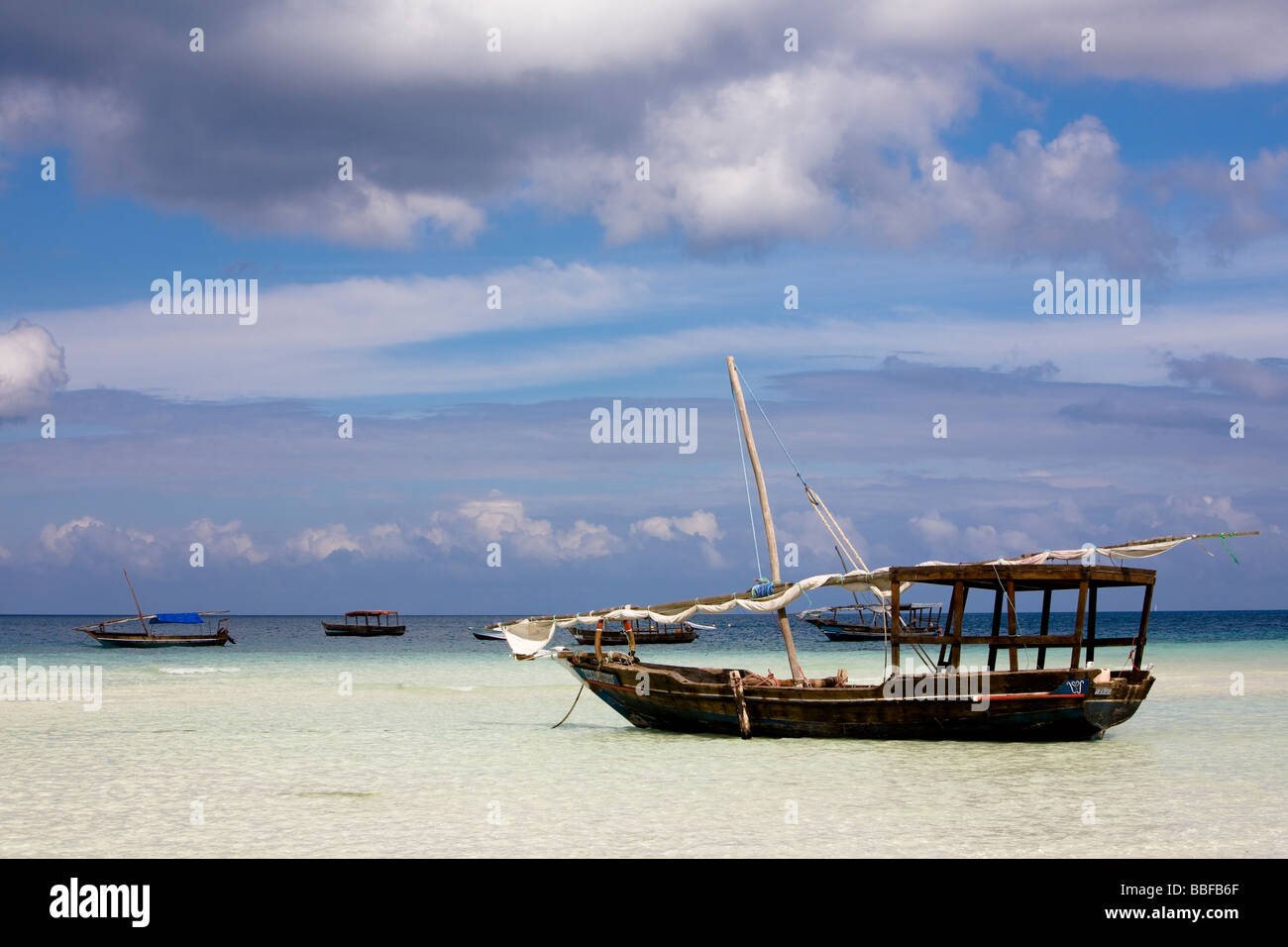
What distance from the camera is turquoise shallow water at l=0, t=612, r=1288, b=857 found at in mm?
13312

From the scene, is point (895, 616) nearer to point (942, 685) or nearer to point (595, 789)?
point (942, 685)

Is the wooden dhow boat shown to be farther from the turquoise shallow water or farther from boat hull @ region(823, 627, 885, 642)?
boat hull @ region(823, 627, 885, 642)

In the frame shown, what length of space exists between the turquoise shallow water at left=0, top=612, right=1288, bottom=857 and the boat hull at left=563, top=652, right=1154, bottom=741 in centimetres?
33

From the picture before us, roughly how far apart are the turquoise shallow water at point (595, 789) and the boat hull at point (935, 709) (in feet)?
1.10

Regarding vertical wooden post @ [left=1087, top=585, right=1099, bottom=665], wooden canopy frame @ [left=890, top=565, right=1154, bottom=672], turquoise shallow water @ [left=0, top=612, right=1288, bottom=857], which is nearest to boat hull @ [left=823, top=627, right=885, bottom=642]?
turquoise shallow water @ [left=0, top=612, right=1288, bottom=857]

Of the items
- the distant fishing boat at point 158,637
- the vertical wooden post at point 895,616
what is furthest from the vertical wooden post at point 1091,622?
the distant fishing boat at point 158,637

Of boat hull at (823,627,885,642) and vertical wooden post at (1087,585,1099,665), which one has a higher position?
vertical wooden post at (1087,585,1099,665)

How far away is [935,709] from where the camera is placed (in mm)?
20344

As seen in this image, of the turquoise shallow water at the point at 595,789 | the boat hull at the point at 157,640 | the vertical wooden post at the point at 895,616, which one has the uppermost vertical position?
the vertical wooden post at the point at 895,616

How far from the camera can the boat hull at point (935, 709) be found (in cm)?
2025

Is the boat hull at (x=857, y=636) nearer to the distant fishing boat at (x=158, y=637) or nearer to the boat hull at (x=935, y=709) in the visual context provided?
the distant fishing boat at (x=158, y=637)

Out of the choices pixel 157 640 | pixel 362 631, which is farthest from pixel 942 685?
pixel 362 631
